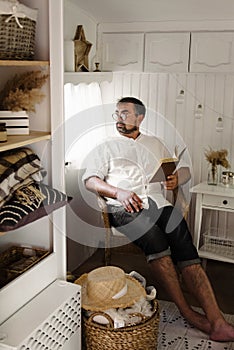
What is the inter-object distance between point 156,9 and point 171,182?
121cm

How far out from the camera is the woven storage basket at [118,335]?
2.20 meters

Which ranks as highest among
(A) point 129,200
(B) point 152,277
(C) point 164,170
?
(C) point 164,170

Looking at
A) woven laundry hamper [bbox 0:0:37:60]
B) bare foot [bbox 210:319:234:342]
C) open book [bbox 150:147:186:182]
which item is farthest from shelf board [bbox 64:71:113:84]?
bare foot [bbox 210:319:234:342]

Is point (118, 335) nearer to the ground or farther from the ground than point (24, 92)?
nearer to the ground

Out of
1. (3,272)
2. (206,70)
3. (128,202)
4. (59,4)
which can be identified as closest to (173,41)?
(206,70)

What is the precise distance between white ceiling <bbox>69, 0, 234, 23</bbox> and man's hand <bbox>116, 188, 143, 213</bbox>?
1.28m

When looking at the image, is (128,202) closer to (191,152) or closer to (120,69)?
(191,152)

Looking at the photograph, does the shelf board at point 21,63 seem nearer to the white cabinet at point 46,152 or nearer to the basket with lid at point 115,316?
the white cabinet at point 46,152

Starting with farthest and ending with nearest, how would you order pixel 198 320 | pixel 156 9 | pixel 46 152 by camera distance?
1. pixel 156 9
2. pixel 198 320
3. pixel 46 152

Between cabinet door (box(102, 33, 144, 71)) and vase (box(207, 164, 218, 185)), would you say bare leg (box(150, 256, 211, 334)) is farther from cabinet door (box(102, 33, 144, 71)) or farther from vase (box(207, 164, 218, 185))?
cabinet door (box(102, 33, 144, 71))

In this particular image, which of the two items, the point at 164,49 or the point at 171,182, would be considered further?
the point at 164,49

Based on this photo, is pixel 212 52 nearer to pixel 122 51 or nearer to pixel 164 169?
pixel 122 51

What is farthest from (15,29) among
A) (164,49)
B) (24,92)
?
(164,49)

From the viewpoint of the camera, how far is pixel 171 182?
3.25 m
